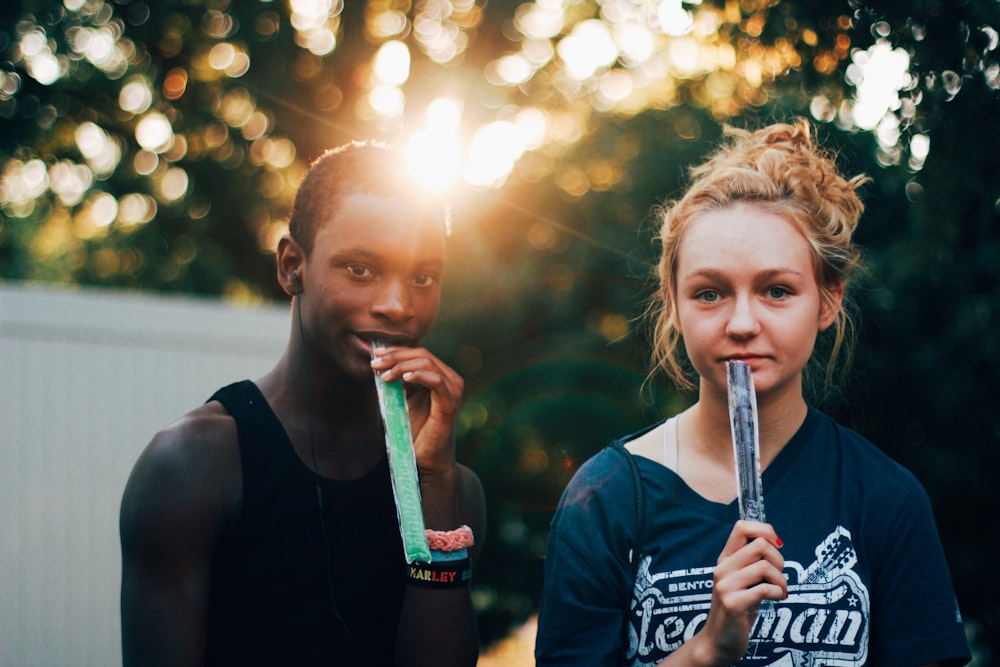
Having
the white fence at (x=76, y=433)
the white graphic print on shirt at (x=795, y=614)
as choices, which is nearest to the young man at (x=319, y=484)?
the white graphic print on shirt at (x=795, y=614)

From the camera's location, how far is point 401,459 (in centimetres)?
252

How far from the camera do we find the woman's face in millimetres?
2277

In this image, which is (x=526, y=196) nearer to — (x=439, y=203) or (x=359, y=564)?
(x=439, y=203)

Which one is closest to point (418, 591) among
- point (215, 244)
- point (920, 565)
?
point (920, 565)

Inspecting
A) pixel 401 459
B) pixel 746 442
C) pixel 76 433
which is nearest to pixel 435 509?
pixel 401 459

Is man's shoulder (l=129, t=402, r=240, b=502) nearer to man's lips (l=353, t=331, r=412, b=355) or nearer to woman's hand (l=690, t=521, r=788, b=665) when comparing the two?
man's lips (l=353, t=331, r=412, b=355)

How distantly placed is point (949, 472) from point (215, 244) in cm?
1216

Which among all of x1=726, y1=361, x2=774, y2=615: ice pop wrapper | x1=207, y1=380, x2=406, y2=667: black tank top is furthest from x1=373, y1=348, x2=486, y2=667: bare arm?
x1=726, y1=361, x2=774, y2=615: ice pop wrapper

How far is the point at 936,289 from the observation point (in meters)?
3.78

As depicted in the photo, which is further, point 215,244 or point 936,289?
point 215,244

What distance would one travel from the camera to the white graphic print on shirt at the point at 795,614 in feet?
7.16

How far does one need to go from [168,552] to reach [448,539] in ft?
2.42

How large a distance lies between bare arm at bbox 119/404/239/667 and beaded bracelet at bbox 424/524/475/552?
568 millimetres

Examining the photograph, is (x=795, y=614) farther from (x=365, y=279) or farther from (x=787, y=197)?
(x=365, y=279)
